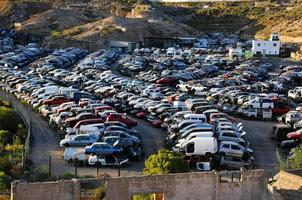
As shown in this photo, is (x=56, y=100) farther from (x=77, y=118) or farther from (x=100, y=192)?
(x=100, y=192)

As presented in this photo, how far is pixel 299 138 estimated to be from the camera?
30156mm

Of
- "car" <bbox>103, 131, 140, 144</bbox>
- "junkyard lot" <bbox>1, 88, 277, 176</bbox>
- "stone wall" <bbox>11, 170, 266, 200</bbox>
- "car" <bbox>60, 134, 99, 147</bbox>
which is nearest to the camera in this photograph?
"stone wall" <bbox>11, 170, 266, 200</bbox>

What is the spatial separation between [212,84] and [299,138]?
20.3m

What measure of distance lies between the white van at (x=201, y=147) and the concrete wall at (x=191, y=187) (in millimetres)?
9162

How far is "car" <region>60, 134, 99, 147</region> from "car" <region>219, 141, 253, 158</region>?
6.08m

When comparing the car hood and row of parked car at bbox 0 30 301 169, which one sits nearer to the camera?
row of parked car at bbox 0 30 301 169

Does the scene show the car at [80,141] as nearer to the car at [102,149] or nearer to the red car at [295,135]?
the car at [102,149]

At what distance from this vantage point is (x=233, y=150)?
27.0m

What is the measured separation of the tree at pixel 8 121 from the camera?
103 ft

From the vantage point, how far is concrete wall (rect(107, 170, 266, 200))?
53.8 feet

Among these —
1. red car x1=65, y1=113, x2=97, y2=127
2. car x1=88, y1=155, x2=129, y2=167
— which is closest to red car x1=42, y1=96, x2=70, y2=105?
red car x1=65, y1=113, x2=97, y2=127

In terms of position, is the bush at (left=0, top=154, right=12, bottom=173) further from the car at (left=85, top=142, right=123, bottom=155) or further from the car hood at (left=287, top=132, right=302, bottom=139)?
the car hood at (left=287, top=132, right=302, bottom=139)

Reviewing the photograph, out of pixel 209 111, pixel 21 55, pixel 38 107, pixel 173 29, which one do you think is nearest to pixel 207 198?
pixel 209 111

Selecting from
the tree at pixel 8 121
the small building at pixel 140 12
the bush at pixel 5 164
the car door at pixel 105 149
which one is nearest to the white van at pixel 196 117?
the car door at pixel 105 149
